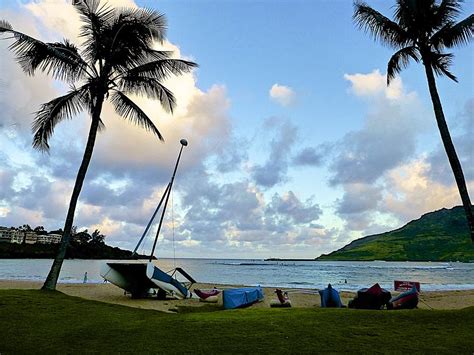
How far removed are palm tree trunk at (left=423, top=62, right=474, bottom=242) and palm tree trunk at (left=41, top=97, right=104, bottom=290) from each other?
424 inches

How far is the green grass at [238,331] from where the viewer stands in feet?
21.1

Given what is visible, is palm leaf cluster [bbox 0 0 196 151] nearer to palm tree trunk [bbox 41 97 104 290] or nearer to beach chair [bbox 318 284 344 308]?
palm tree trunk [bbox 41 97 104 290]

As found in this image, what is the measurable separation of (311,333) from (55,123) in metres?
11.9

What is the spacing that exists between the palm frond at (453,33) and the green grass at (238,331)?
7760mm

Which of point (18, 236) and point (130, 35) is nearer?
point (130, 35)

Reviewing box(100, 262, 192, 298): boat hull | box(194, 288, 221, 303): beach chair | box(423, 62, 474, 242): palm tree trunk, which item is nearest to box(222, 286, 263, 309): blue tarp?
box(194, 288, 221, 303): beach chair

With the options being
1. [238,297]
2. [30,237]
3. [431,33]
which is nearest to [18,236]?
[30,237]

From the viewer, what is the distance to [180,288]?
769 inches

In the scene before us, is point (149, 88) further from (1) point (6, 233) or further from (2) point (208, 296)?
(1) point (6, 233)

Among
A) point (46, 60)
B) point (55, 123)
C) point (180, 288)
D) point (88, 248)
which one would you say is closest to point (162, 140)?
point (55, 123)

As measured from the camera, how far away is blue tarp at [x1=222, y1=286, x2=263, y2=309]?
15.5 meters

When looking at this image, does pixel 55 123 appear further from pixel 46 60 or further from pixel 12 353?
pixel 12 353

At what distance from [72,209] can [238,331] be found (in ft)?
29.0

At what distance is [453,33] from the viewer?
39.5 feet
